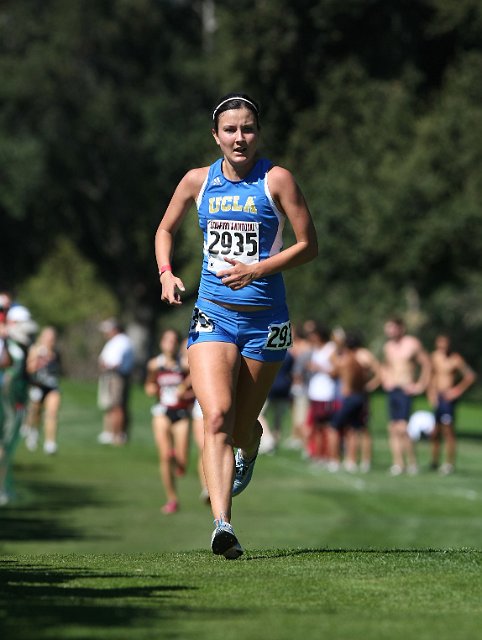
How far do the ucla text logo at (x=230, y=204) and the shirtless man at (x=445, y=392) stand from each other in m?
18.9

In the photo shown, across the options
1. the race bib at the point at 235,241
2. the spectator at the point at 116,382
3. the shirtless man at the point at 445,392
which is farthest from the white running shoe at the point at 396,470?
the race bib at the point at 235,241

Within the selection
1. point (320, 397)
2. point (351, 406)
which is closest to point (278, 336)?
point (351, 406)

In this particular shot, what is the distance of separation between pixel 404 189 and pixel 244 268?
96.8ft

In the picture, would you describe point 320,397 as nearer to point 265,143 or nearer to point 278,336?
point 265,143

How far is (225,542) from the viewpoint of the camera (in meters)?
8.55

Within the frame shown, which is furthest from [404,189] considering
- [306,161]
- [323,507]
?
[323,507]

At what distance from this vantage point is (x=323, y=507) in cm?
2238

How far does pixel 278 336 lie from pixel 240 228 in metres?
0.63

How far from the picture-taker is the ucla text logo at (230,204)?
891 cm

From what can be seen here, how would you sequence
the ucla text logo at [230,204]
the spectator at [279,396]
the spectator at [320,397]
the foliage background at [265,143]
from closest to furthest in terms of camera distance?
the ucla text logo at [230,204] < the spectator at [320,397] < the spectator at [279,396] < the foliage background at [265,143]

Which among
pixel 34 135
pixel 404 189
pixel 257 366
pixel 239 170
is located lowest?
pixel 257 366

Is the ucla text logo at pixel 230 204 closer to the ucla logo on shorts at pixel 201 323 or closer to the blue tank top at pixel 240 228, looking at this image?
the blue tank top at pixel 240 228

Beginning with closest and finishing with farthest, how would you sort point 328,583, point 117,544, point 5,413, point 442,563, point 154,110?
1. point 328,583
2. point 442,563
3. point 117,544
4. point 5,413
5. point 154,110

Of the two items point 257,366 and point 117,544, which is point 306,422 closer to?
point 117,544
